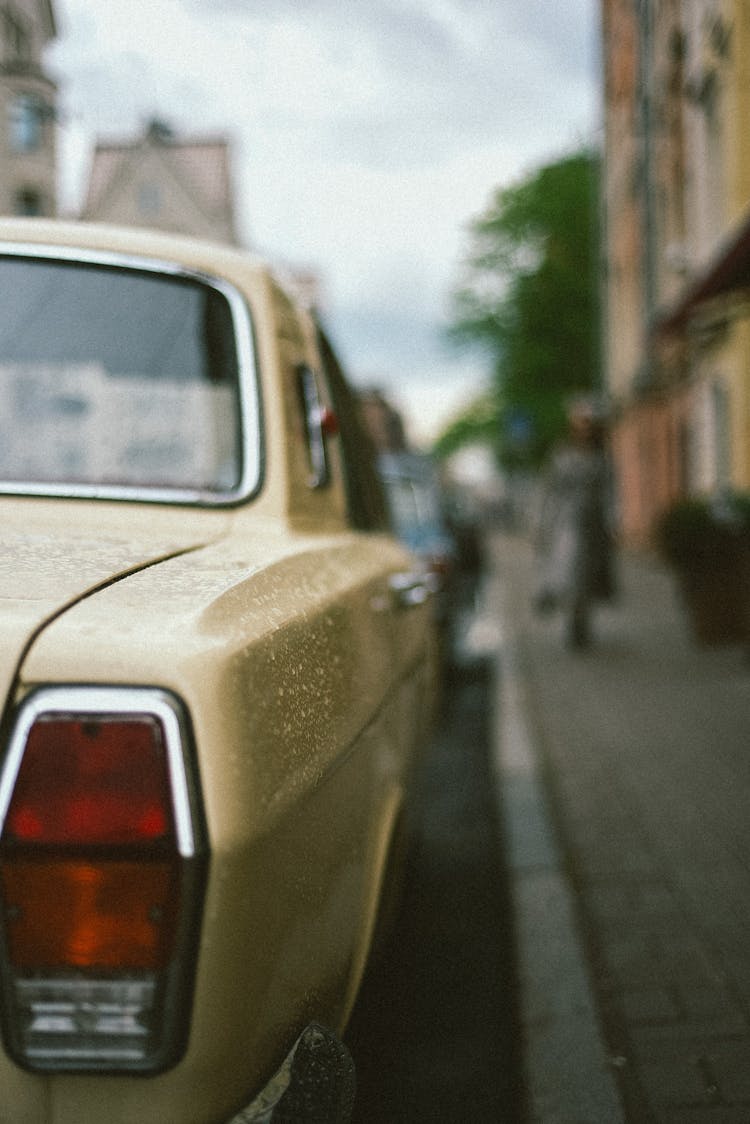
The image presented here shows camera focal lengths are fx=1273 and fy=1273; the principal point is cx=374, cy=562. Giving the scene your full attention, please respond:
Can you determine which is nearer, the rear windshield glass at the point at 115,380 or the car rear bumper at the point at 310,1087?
the car rear bumper at the point at 310,1087

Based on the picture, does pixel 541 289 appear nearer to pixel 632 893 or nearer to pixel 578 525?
pixel 578 525

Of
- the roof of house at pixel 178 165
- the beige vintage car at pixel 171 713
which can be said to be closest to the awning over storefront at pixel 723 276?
the roof of house at pixel 178 165

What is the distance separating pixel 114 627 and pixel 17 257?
4.28 feet

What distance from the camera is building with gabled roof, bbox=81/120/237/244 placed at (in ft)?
12.3

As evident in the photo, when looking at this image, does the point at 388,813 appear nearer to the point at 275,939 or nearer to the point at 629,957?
the point at 275,939

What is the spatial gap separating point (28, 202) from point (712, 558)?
741cm

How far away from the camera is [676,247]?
64.8ft

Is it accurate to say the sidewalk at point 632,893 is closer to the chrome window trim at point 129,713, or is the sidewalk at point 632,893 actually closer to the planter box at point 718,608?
the planter box at point 718,608

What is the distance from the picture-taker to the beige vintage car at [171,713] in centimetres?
137

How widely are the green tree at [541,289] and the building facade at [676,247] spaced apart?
881cm

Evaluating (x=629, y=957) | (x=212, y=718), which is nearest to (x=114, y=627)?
(x=212, y=718)

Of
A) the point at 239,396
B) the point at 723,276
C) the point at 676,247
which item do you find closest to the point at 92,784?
the point at 239,396

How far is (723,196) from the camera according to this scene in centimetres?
1602

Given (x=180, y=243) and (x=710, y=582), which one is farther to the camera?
(x=710, y=582)
